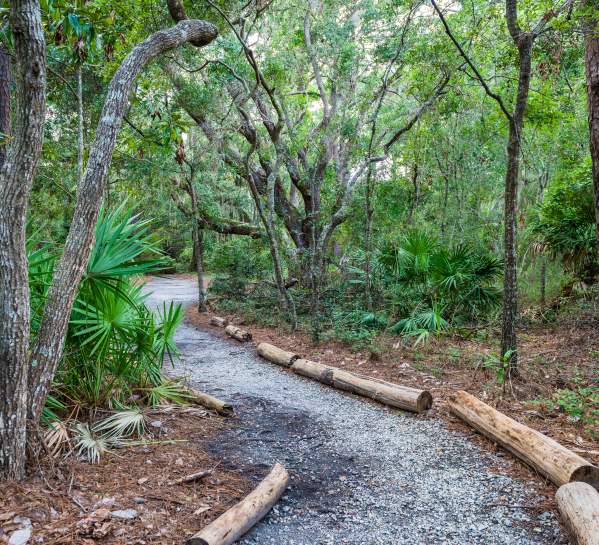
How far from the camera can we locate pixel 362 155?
33.6ft

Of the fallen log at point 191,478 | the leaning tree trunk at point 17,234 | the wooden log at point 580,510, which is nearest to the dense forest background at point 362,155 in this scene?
the leaning tree trunk at point 17,234

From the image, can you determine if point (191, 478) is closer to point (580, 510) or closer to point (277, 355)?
point (580, 510)

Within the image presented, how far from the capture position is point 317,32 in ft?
36.2

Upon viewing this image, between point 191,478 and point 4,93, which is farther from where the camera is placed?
point 4,93

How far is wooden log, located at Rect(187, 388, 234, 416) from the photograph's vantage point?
5.22 m

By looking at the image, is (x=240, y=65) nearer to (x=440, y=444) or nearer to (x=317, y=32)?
(x=317, y=32)

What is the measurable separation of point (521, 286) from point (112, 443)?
11161 millimetres

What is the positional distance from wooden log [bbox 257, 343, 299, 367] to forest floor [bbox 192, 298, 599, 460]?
45 centimetres

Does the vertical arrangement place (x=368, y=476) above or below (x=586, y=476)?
below

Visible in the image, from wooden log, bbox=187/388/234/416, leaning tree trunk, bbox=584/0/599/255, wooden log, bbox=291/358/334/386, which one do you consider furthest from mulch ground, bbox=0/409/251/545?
leaning tree trunk, bbox=584/0/599/255

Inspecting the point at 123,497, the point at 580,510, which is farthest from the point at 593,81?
the point at 123,497

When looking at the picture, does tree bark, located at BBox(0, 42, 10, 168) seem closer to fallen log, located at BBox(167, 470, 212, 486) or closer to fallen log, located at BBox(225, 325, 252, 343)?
fallen log, located at BBox(167, 470, 212, 486)

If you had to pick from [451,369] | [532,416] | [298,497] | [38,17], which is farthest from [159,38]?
[451,369]

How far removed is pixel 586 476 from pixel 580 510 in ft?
1.96
